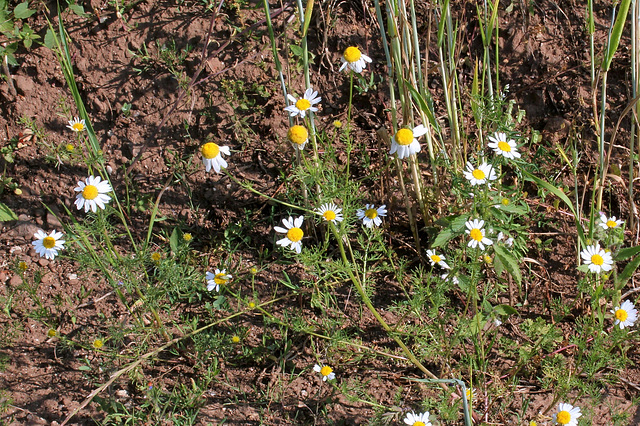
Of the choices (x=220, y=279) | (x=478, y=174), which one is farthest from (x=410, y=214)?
(x=220, y=279)

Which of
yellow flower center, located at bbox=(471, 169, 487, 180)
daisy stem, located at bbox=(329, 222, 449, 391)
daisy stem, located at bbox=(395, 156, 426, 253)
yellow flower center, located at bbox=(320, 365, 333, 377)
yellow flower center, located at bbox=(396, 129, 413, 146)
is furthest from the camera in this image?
daisy stem, located at bbox=(395, 156, 426, 253)

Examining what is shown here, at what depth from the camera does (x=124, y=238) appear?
2.63 metres

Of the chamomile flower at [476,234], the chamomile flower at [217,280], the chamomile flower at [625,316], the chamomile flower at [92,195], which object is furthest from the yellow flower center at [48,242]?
the chamomile flower at [625,316]

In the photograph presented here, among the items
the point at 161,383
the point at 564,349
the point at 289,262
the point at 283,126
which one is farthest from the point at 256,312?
the point at 564,349

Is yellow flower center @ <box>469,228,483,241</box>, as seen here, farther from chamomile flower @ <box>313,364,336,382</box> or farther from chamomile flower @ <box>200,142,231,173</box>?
chamomile flower @ <box>200,142,231,173</box>

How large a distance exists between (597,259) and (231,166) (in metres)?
1.71

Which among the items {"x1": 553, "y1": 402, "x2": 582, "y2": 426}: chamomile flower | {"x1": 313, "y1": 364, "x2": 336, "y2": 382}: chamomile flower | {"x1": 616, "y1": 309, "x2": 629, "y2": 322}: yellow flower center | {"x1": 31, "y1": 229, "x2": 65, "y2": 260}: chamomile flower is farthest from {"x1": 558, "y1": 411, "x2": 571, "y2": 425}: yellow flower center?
{"x1": 31, "y1": 229, "x2": 65, "y2": 260}: chamomile flower

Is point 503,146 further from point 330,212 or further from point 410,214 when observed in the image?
point 330,212

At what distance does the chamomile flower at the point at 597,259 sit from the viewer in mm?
1979

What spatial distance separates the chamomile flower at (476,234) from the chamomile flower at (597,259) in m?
0.38

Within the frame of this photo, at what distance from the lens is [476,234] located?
1.95 metres

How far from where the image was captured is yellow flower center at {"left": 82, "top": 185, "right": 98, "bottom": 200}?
1.98 m

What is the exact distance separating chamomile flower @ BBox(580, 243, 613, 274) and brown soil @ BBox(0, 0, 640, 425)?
1.68 feet

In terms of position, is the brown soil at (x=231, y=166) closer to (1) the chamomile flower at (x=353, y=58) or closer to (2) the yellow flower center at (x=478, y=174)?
(1) the chamomile flower at (x=353, y=58)
